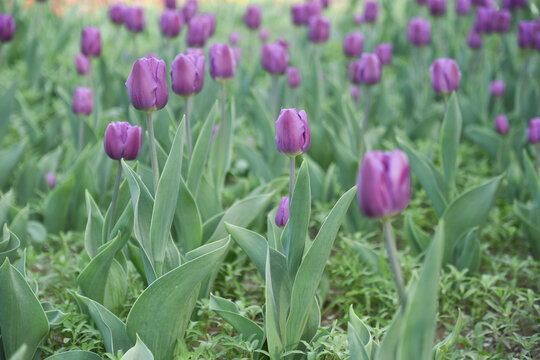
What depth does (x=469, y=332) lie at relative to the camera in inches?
84.9

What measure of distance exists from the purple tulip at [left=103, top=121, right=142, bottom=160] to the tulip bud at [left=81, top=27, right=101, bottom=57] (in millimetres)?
1461

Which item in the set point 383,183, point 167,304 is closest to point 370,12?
point 167,304

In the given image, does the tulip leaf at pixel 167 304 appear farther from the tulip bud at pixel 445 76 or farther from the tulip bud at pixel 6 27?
the tulip bud at pixel 6 27

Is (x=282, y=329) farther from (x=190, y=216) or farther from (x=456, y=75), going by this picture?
(x=456, y=75)

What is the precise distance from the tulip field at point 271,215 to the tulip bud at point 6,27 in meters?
0.01

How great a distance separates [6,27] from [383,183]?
8.43 ft

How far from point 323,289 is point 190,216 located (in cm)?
57

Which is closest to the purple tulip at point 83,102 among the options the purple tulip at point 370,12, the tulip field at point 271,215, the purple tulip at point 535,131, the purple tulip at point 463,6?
the tulip field at point 271,215

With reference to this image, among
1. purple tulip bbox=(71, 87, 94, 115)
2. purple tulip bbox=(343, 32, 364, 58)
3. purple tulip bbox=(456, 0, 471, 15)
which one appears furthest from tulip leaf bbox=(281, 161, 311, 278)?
purple tulip bbox=(456, 0, 471, 15)

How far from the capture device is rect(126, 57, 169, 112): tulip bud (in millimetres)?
1654

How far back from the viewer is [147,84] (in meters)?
1.67

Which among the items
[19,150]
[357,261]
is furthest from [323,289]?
[19,150]

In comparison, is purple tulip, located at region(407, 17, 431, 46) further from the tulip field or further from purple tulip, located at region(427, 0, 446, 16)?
purple tulip, located at region(427, 0, 446, 16)

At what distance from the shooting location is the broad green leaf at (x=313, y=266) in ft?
5.07
